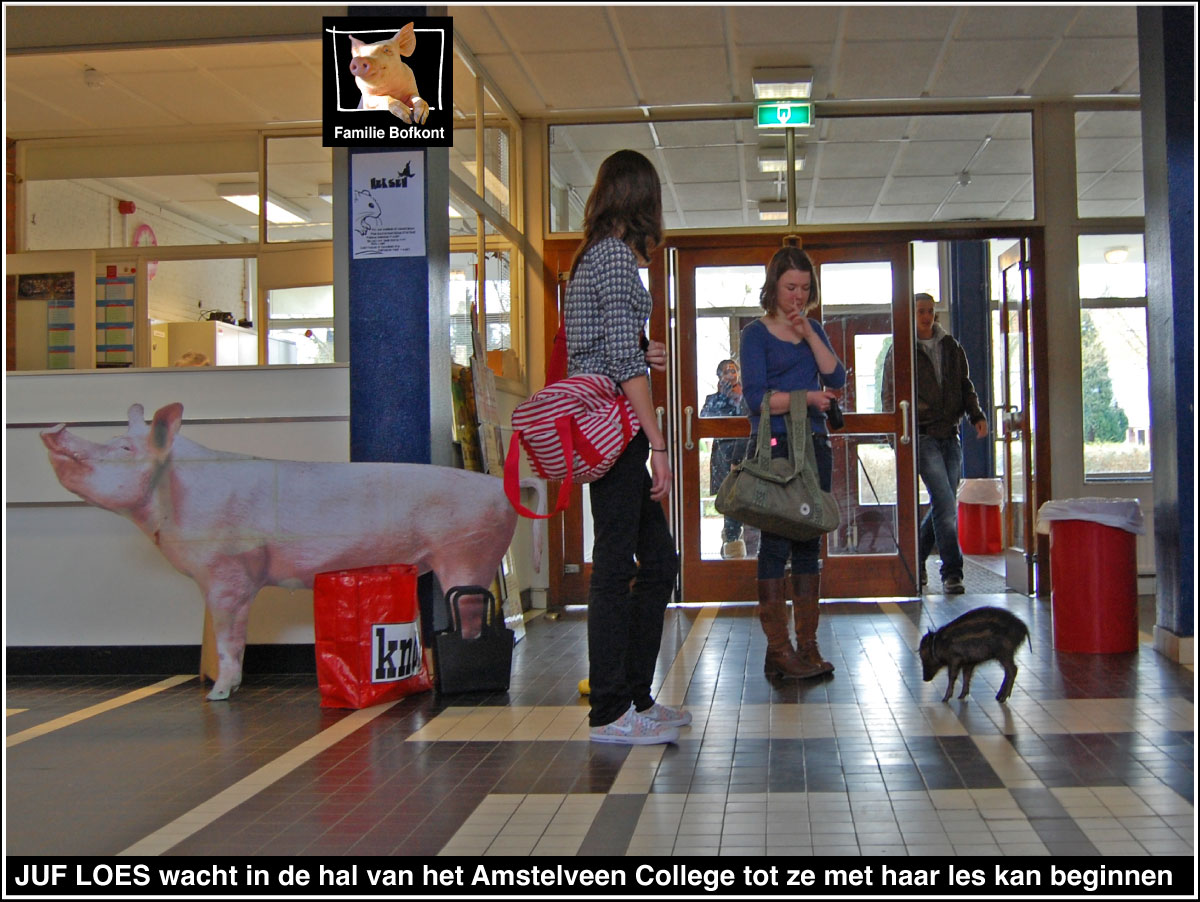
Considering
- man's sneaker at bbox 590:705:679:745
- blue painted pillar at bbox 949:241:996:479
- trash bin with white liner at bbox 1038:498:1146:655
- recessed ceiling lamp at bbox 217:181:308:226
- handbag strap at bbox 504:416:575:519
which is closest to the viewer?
handbag strap at bbox 504:416:575:519

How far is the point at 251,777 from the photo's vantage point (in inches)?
119

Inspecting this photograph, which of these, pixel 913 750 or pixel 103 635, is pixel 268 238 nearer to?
pixel 103 635

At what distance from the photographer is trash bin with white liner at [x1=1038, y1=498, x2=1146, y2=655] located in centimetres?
453

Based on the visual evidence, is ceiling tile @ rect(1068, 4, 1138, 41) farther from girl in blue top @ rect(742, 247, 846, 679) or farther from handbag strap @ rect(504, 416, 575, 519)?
handbag strap @ rect(504, 416, 575, 519)

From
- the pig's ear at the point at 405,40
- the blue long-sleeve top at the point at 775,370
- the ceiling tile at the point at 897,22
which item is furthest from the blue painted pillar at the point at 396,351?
the ceiling tile at the point at 897,22

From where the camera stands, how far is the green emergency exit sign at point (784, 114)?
21.6 ft

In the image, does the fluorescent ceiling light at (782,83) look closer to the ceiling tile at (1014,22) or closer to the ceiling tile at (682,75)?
the ceiling tile at (682,75)

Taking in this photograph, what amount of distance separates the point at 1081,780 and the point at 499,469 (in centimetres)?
326

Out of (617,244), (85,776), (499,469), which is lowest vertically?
(85,776)

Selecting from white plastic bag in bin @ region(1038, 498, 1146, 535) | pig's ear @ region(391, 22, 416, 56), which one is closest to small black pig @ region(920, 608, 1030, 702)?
white plastic bag in bin @ region(1038, 498, 1146, 535)

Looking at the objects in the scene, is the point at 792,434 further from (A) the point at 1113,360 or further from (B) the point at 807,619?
(A) the point at 1113,360

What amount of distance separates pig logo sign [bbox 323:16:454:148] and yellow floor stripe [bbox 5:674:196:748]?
86.5 inches
